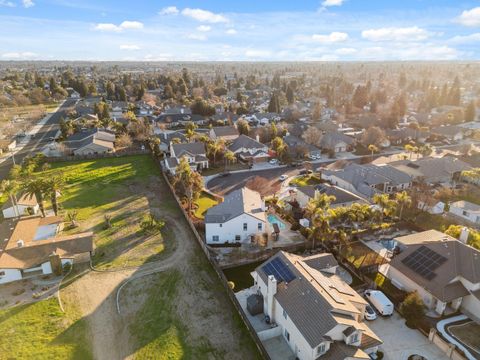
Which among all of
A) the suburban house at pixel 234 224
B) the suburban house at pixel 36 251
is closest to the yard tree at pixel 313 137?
the suburban house at pixel 234 224

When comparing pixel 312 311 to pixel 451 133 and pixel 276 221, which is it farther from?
pixel 451 133

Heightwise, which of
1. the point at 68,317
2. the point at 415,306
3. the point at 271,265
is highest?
the point at 271,265

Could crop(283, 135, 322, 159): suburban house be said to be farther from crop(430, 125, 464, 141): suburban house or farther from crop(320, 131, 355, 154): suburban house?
crop(430, 125, 464, 141): suburban house

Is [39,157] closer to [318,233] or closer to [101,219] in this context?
[101,219]

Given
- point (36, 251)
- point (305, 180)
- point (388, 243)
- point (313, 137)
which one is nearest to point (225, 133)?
point (313, 137)

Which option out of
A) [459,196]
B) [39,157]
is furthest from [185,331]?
[39,157]

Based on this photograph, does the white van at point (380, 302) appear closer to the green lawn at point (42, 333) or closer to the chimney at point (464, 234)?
the chimney at point (464, 234)
